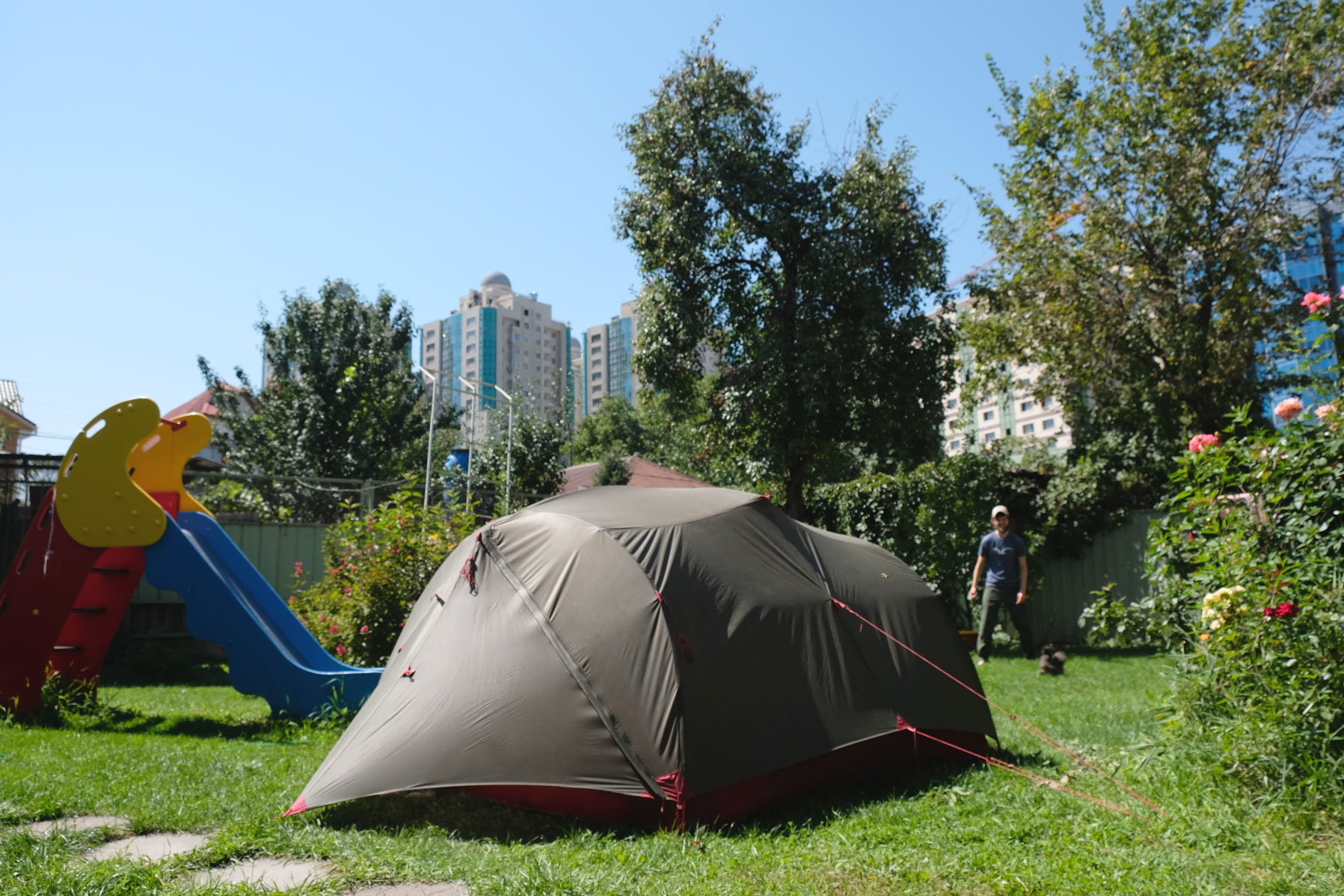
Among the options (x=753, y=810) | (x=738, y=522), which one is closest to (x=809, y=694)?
(x=753, y=810)

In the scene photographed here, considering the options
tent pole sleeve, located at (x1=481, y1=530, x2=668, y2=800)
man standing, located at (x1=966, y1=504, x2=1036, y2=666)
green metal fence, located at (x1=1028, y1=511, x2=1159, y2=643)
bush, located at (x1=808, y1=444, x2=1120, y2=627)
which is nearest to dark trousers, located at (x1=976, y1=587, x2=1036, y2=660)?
man standing, located at (x1=966, y1=504, x2=1036, y2=666)

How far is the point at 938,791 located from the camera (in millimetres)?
4383

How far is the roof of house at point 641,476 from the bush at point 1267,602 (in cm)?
2266

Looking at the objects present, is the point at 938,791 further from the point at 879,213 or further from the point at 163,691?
the point at 879,213

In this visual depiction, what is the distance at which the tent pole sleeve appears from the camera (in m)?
3.89

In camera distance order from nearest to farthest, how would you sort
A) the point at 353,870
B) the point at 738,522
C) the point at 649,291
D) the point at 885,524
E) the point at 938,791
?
the point at 353,870 < the point at 938,791 < the point at 738,522 < the point at 885,524 < the point at 649,291

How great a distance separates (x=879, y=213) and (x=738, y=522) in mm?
9612

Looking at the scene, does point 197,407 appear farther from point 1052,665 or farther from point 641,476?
point 1052,665

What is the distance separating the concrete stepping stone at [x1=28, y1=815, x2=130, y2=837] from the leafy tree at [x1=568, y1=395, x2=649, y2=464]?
3981 cm

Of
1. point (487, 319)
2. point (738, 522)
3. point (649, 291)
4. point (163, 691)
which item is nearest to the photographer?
point (738, 522)

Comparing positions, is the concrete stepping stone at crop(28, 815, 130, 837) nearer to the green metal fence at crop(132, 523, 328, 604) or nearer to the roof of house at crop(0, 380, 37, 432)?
the green metal fence at crop(132, 523, 328, 604)

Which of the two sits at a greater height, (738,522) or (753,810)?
(738,522)

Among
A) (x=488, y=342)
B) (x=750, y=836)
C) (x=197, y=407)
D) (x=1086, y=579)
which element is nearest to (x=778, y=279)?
(x=1086, y=579)

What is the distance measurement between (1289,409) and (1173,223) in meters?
9.64
